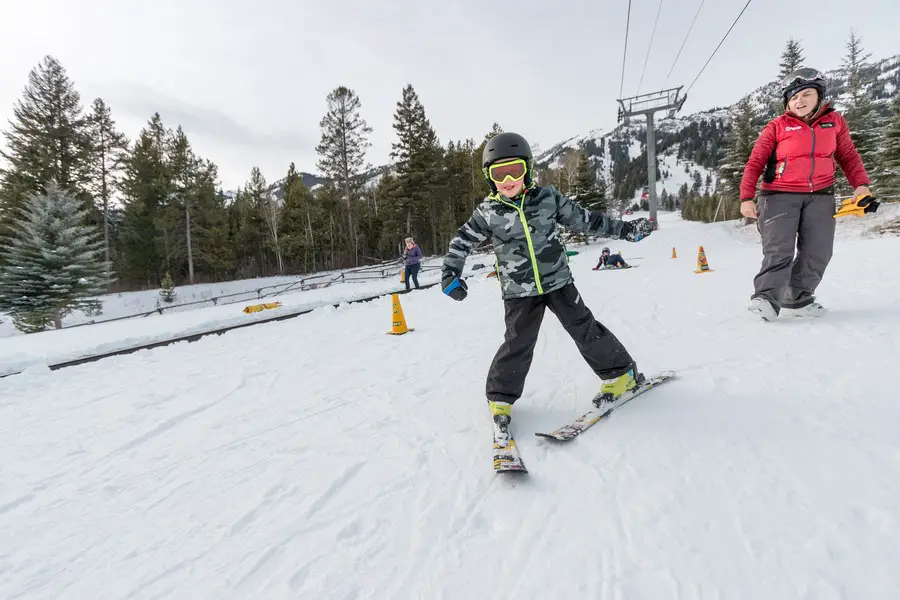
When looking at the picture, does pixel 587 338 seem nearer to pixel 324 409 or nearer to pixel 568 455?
pixel 568 455

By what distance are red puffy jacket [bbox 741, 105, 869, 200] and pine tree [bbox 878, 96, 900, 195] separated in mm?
25969

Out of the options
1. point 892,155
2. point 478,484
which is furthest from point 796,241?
point 892,155

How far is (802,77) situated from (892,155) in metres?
27.9

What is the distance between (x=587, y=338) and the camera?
2.80 metres

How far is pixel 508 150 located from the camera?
2822 mm

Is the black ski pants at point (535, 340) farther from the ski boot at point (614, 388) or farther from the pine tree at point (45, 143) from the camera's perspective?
the pine tree at point (45, 143)

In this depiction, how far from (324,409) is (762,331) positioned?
4.20m

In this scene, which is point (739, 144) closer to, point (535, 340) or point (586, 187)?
point (586, 187)

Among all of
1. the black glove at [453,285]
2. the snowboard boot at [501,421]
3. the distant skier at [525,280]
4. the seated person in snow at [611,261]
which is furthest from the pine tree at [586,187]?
the snowboard boot at [501,421]

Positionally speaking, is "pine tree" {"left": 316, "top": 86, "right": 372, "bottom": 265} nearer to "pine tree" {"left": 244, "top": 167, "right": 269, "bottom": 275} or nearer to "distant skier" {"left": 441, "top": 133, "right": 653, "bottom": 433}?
"pine tree" {"left": 244, "top": 167, "right": 269, "bottom": 275}

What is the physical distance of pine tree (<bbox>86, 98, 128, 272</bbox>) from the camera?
32.2m

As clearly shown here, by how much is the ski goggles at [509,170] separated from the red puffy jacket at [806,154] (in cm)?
248

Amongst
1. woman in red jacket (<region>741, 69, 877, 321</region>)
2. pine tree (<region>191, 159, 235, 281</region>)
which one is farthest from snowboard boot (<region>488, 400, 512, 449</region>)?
pine tree (<region>191, 159, 235, 281</region>)

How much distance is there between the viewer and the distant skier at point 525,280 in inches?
109
